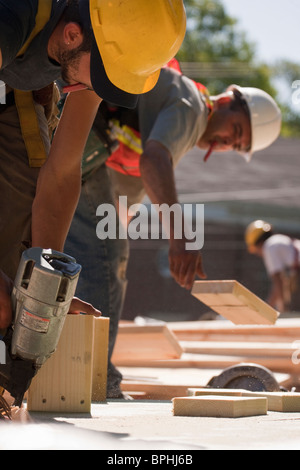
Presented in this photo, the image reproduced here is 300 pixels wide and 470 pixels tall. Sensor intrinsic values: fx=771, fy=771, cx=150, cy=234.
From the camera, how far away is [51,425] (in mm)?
2387

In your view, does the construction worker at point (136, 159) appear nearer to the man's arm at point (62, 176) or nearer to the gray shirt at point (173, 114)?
the gray shirt at point (173, 114)

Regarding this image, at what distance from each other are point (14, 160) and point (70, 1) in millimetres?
713

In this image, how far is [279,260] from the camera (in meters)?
12.0

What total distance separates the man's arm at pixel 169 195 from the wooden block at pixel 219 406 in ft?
3.67

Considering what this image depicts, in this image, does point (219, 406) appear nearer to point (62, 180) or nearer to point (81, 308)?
point (81, 308)

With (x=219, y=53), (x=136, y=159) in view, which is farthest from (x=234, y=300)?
(x=219, y=53)

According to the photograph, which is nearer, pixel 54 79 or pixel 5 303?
pixel 5 303

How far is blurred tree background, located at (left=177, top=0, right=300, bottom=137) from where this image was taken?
43344 mm

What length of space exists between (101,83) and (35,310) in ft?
2.95

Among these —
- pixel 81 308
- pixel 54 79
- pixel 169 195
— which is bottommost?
pixel 81 308

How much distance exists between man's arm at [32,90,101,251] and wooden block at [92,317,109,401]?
2.52 ft

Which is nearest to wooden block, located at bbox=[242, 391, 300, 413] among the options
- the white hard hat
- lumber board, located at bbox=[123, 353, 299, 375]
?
lumber board, located at bbox=[123, 353, 299, 375]
